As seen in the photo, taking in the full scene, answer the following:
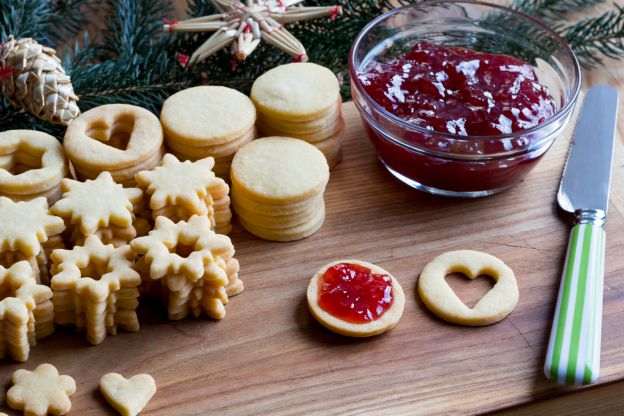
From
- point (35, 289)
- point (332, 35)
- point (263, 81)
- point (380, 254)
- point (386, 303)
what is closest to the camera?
point (35, 289)

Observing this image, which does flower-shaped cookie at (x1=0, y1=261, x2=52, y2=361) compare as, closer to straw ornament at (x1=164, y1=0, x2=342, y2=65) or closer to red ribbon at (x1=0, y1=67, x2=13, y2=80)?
red ribbon at (x1=0, y1=67, x2=13, y2=80)

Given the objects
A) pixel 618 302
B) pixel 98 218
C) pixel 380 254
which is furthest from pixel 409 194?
pixel 98 218

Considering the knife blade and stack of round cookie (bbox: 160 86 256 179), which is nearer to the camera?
the knife blade

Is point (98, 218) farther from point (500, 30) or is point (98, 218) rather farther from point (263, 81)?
point (500, 30)

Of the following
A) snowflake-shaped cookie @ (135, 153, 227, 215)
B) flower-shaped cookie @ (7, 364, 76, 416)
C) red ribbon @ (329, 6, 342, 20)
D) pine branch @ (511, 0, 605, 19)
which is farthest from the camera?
pine branch @ (511, 0, 605, 19)

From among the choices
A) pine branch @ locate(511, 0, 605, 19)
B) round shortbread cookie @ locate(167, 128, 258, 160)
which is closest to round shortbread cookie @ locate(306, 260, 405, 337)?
round shortbread cookie @ locate(167, 128, 258, 160)

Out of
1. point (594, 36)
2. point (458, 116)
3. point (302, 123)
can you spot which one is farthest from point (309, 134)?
point (594, 36)

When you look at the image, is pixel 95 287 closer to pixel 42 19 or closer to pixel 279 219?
pixel 279 219
